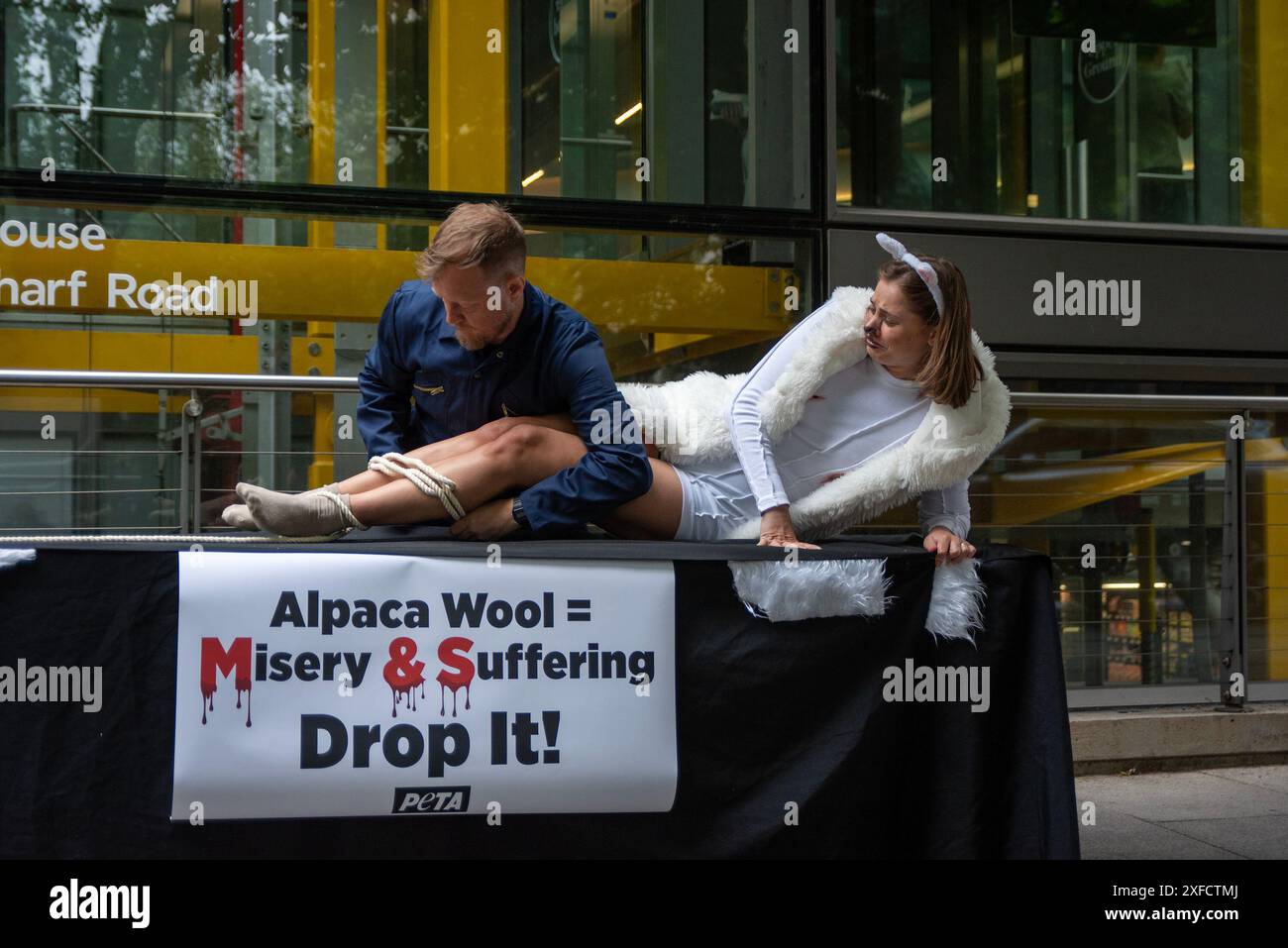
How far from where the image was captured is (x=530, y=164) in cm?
596

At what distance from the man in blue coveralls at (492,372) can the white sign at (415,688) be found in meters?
0.38

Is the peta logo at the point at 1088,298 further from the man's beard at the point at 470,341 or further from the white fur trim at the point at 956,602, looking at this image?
the man's beard at the point at 470,341

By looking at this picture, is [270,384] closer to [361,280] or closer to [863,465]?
[361,280]

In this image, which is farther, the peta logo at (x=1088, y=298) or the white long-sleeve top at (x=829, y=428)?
the peta logo at (x=1088, y=298)

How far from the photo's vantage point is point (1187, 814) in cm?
453

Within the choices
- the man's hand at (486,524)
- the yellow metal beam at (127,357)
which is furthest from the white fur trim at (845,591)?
the yellow metal beam at (127,357)

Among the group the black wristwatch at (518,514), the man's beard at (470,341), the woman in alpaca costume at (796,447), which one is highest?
the man's beard at (470,341)

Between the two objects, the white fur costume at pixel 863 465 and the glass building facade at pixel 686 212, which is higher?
the glass building facade at pixel 686 212

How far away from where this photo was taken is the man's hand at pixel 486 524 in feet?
9.98

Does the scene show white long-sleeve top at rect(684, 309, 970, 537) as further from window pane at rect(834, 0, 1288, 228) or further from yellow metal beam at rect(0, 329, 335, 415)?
window pane at rect(834, 0, 1288, 228)
